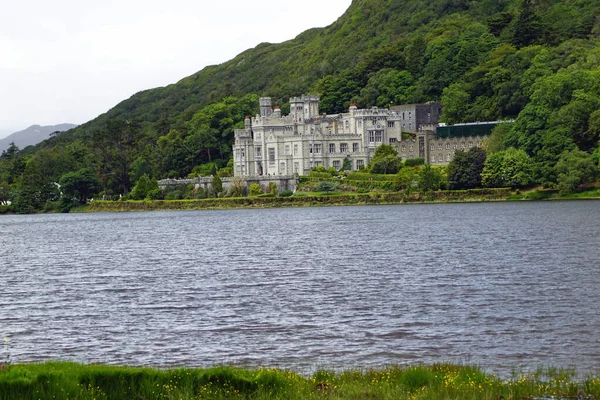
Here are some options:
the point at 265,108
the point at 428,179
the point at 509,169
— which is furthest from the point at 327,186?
the point at 265,108

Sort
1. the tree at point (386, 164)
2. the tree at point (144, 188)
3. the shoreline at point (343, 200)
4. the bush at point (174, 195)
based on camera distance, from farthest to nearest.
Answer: the tree at point (144, 188) → the bush at point (174, 195) → the tree at point (386, 164) → the shoreline at point (343, 200)

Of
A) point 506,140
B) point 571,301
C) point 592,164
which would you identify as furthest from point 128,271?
point 506,140

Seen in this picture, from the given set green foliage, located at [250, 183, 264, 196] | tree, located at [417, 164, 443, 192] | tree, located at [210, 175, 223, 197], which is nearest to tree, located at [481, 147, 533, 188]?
tree, located at [417, 164, 443, 192]

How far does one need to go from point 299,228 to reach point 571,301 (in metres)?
48.6

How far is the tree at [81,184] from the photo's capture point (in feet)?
463

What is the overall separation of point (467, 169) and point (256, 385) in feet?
295

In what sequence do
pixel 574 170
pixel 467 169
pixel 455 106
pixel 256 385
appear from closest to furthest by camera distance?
pixel 256 385 → pixel 574 170 → pixel 467 169 → pixel 455 106

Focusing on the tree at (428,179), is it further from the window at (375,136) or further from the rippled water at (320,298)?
the rippled water at (320,298)

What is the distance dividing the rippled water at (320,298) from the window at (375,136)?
196 feet

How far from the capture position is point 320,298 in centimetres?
3525

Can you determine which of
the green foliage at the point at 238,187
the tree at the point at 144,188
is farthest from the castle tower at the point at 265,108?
the tree at the point at 144,188

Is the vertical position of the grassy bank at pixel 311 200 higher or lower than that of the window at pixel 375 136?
lower

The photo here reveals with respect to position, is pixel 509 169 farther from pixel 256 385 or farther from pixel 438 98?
pixel 256 385

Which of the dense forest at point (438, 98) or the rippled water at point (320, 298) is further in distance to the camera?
the dense forest at point (438, 98)
